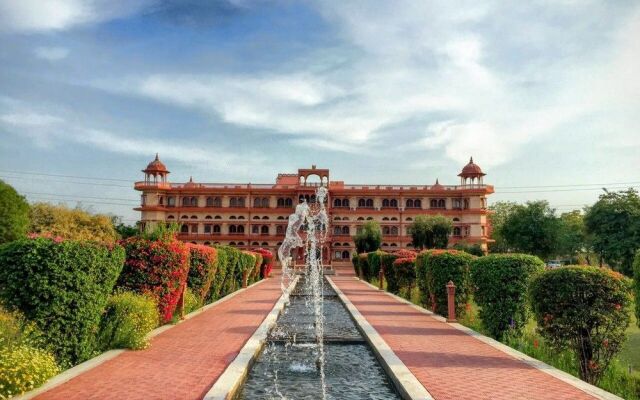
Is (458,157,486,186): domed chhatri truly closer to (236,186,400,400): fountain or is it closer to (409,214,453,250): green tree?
(409,214,453,250): green tree

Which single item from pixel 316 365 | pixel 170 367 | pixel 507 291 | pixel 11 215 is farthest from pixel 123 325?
pixel 11 215

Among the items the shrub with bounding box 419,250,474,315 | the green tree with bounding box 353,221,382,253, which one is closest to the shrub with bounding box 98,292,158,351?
the shrub with bounding box 419,250,474,315

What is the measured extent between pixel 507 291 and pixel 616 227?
42643mm

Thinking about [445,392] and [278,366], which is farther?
[278,366]

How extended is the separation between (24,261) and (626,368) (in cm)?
1007

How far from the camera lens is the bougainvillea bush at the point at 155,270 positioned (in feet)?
37.1

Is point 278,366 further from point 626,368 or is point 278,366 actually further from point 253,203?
point 253,203

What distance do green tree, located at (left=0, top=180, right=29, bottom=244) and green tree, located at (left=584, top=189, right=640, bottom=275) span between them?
164ft

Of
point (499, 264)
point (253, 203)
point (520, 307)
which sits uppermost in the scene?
point (253, 203)

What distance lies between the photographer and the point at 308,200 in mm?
69438

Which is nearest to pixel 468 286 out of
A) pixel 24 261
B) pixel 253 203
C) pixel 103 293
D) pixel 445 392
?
pixel 445 392

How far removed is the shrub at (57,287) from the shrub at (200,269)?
6994mm

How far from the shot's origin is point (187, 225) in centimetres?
7069

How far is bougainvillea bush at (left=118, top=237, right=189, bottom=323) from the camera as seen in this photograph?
37.1 feet
